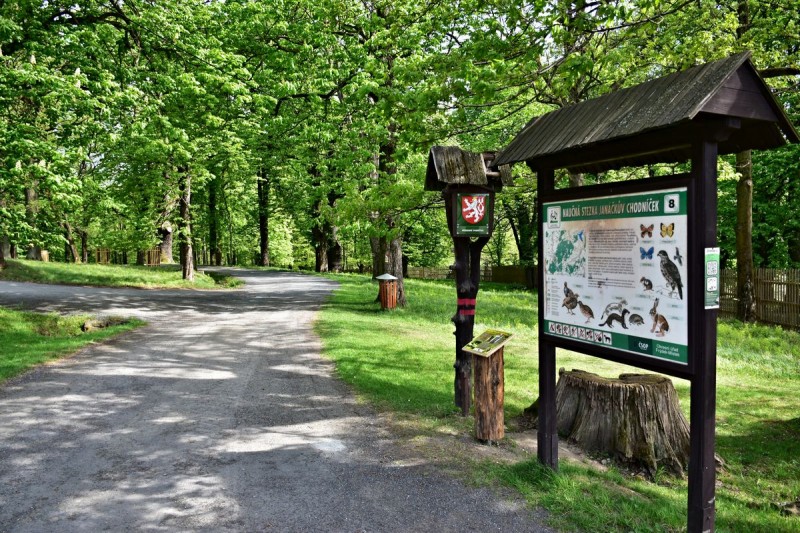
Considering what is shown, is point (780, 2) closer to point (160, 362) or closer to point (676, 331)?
point (676, 331)

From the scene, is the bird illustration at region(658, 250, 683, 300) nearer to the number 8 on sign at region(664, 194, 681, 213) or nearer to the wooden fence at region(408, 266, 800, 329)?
the number 8 on sign at region(664, 194, 681, 213)

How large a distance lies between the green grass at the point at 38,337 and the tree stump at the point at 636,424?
8011 mm

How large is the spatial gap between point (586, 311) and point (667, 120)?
1.58 meters

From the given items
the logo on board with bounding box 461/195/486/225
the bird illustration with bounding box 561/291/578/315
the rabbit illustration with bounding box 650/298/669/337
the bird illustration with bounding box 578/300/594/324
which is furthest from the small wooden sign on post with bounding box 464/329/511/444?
the rabbit illustration with bounding box 650/298/669/337

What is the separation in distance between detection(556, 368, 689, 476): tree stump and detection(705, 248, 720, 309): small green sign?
7.29 ft

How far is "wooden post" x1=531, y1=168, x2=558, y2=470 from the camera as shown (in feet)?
15.6

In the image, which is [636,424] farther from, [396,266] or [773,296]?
[773,296]

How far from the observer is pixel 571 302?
14.8ft

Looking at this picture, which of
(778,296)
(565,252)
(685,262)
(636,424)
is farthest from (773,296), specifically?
(685,262)

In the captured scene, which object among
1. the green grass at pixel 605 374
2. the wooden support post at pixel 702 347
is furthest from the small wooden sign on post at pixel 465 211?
the wooden support post at pixel 702 347

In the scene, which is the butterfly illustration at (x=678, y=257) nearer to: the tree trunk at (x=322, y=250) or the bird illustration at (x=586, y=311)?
the bird illustration at (x=586, y=311)

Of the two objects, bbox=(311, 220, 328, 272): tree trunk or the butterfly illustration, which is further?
bbox=(311, 220, 328, 272): tree trunk

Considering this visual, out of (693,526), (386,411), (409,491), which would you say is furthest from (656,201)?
(386,411)

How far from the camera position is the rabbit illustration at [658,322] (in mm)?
3667
